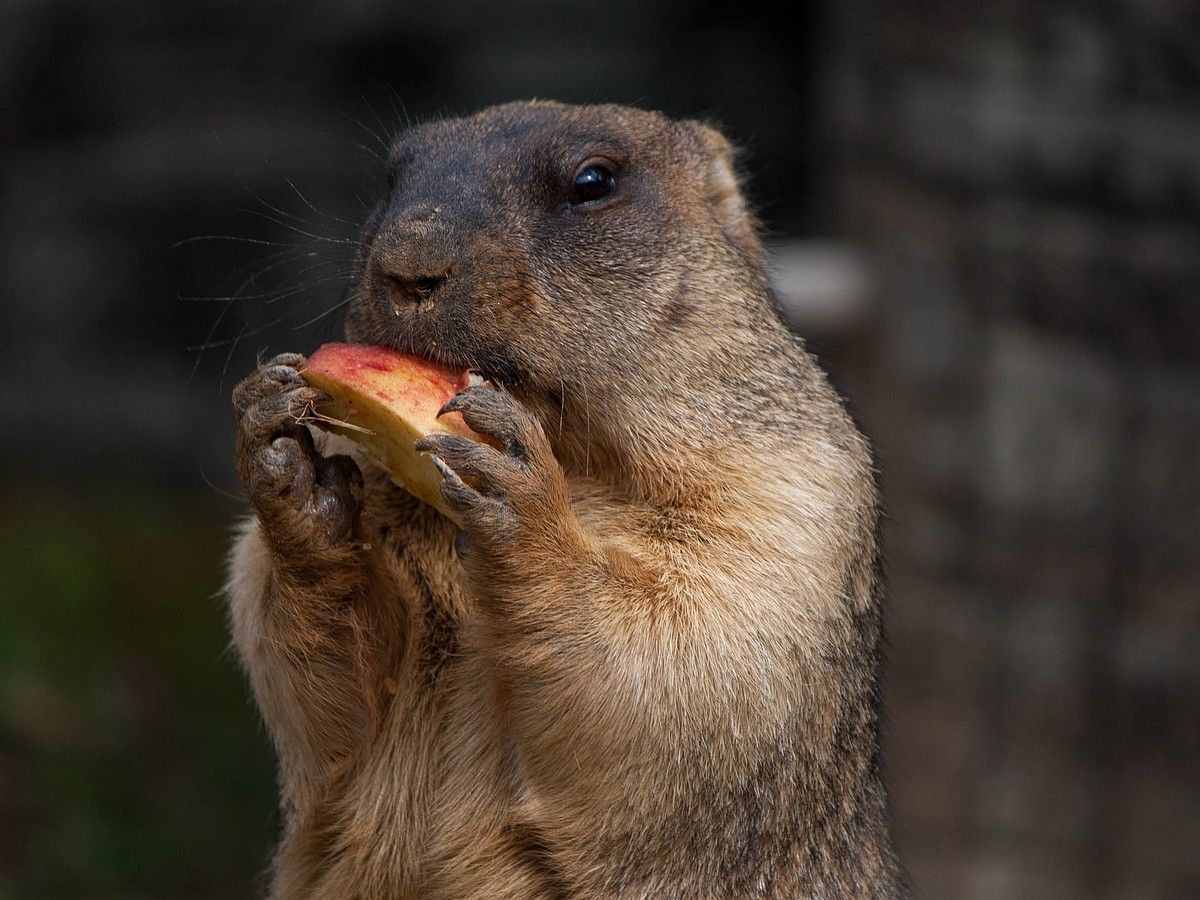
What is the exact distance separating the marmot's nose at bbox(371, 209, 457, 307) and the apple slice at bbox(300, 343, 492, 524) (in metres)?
0.17

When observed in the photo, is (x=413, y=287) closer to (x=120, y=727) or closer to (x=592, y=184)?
(x=592, y=184)

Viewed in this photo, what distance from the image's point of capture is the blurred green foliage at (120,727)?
7.87 metres

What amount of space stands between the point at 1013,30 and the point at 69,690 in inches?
275

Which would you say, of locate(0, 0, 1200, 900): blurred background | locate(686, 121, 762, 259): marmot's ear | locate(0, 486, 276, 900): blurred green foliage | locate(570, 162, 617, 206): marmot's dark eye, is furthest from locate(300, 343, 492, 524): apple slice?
locate(0, 486, 276, 900): blurred green foliage

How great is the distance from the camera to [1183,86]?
799cm

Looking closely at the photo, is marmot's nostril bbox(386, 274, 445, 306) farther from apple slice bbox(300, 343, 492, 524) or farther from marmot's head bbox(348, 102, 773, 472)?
apple slice bbox(300, 343, 492, 524)

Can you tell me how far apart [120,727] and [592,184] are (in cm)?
587

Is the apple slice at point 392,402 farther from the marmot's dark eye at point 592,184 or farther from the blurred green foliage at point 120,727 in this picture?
the blurred green foliage at point 120,727

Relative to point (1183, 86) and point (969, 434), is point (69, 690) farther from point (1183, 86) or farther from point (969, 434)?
point (1183, 86)

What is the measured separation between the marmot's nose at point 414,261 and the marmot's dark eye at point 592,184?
58cm

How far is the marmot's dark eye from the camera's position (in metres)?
4.09

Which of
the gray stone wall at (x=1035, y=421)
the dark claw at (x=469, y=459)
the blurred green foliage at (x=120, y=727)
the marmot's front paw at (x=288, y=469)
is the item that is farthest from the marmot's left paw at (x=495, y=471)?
the gray stone wall at (x=1035, y=421)

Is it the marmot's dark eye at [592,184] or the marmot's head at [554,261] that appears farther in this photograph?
the marmot's dark eye at [592,184]

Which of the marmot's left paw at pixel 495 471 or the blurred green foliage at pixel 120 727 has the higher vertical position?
the marmot's left paw at pixel 495 471
